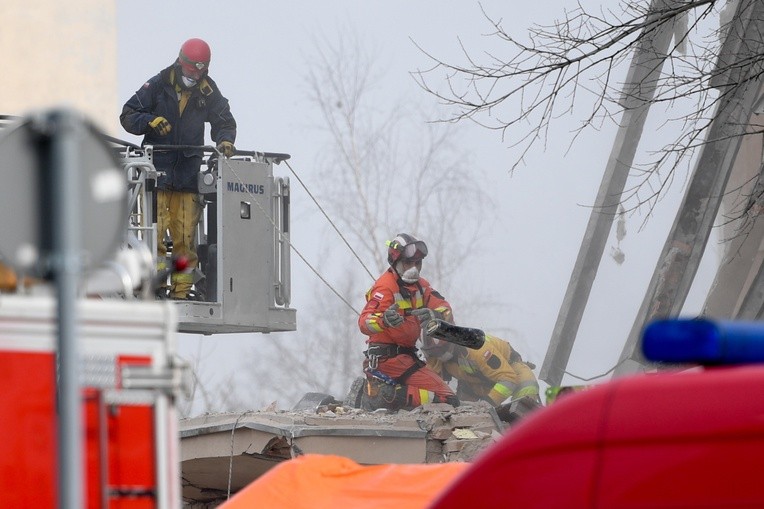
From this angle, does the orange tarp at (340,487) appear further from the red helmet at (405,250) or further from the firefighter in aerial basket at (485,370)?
the firefighter in aerial basket at (485,370)

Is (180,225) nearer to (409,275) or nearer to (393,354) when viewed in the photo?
(409,275)

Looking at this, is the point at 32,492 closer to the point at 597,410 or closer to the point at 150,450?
the point at 150,450

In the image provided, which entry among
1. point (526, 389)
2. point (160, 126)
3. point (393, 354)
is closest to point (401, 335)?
point (393, 354)

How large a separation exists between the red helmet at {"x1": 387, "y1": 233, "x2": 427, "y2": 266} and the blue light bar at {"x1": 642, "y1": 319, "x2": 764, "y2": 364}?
35.0 ft

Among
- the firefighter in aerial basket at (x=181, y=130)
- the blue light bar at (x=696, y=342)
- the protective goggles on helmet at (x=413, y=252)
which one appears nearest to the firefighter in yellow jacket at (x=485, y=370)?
the protective goggles on helmet at (x=413, y=252)

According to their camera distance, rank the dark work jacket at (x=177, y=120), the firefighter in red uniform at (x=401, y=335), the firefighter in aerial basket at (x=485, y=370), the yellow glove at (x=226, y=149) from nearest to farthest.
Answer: the dark work jacket at (x=177, y=120), the yellow glove at (x=226, y=149), the firefighter in red uniform at (x=401, y=335), the firefighter in aerial basket at (x=485, y=370)

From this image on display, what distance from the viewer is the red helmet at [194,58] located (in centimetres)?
1236

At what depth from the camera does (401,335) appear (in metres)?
12.9

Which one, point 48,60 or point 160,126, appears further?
point 48,60

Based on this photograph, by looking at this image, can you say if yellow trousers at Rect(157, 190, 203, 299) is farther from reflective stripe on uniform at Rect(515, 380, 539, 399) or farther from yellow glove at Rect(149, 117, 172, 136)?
reflective stripe on uniform at Rect(515, 380, 539, 399)

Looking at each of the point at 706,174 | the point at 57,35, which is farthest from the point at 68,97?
the point at 706,174

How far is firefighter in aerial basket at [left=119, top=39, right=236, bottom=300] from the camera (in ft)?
39.4

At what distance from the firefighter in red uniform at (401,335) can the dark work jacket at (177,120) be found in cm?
201

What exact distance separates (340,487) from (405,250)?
26.4 ft
